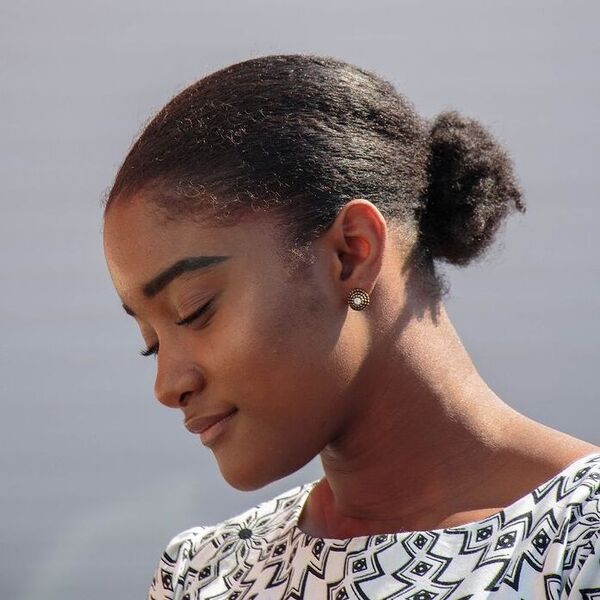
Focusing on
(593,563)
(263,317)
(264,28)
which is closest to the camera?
(593,563)

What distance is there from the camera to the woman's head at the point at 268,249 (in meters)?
1.17

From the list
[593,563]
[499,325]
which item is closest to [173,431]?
[499,325]

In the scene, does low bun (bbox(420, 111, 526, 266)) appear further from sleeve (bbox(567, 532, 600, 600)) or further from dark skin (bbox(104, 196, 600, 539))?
sleeve (bbox(567, 532, 600, 600))

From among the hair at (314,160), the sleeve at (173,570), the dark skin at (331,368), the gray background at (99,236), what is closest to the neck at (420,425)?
the dark skin at (331,368)

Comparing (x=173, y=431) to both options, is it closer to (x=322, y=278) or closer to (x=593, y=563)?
(x=322, y=278)

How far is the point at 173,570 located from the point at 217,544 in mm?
62

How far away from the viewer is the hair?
3.94 ft

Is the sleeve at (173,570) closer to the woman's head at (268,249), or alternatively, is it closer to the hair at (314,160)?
the woman's head at (268,249)

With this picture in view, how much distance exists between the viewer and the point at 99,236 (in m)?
2.50

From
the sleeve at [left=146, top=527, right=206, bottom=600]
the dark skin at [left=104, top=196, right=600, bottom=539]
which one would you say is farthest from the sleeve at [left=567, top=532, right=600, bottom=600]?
the sleeve at [left=146, top=527, right=206, bottom=600]

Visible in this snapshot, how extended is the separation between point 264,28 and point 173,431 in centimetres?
86

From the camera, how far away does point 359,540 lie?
1242mm

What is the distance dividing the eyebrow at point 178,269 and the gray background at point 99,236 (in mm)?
1292

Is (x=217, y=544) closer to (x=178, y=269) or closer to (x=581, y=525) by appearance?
(x=178, y=269)
